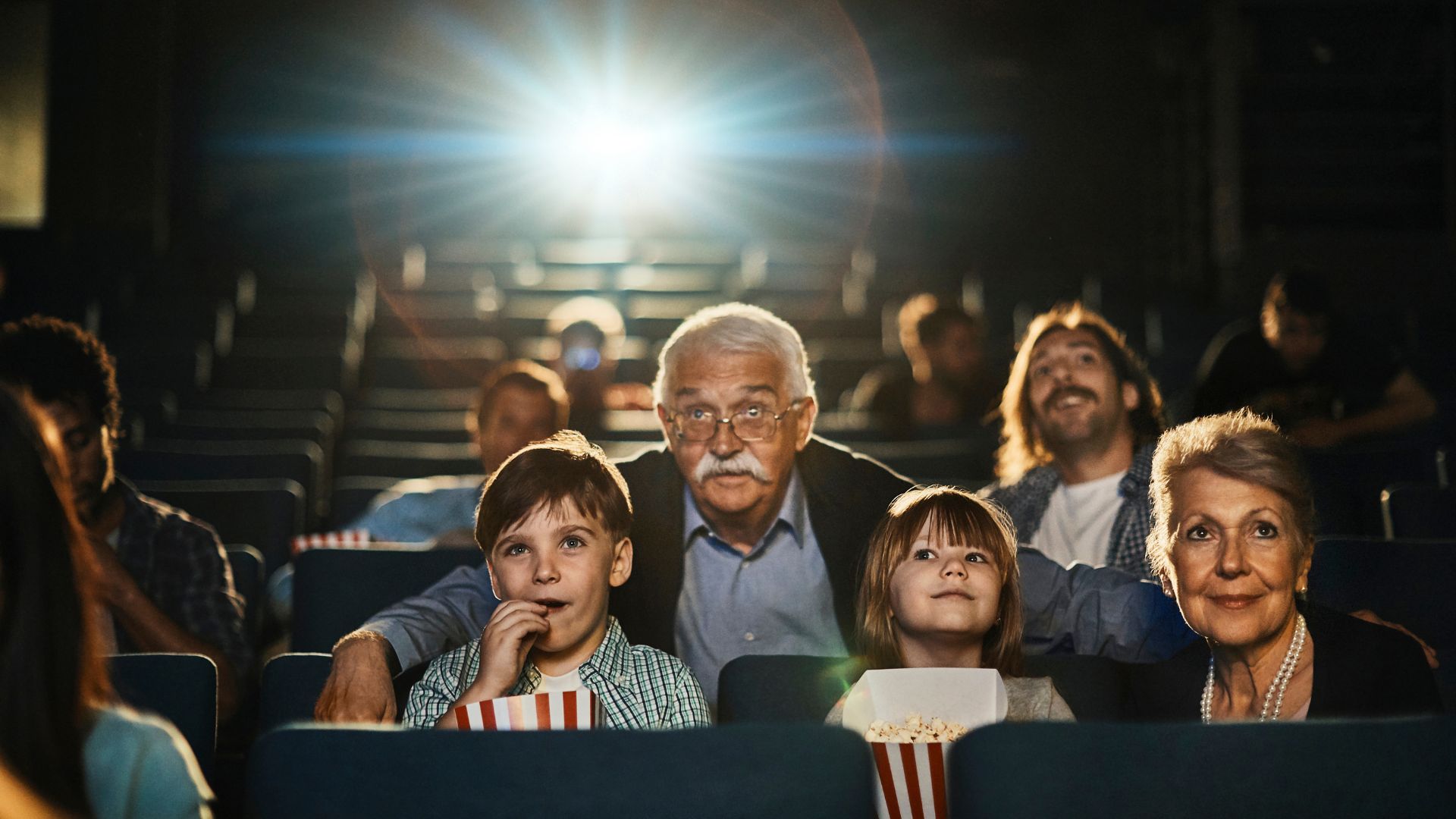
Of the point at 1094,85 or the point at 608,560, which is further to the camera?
the point at 1094,85

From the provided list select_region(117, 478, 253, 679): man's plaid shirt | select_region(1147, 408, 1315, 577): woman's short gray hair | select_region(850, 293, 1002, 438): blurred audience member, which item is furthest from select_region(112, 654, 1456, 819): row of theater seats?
select_region(850, 293, 1002, 438): blurred audience member

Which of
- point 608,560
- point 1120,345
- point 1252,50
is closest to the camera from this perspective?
point 608,560

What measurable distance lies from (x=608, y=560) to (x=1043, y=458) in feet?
3.63

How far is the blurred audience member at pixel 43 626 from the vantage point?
979mm

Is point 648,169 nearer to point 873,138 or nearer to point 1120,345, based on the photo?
point 873,138

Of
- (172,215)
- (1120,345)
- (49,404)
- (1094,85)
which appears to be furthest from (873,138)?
(49,404)

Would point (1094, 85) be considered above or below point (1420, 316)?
above

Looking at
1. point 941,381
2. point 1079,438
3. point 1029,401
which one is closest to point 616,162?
point 941,381

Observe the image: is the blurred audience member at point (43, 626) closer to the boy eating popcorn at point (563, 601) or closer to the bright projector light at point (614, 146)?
the boy eating popcorn at point (563, 601)

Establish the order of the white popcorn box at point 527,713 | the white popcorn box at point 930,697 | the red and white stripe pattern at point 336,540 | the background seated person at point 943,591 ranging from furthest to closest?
the red and white stripe pattern at point 336,540 → the background seated person at point 943,591 → the white popcorn box at point 930,697 → the white popcorn box at point 527,713

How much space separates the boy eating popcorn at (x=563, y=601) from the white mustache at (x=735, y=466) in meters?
0.35

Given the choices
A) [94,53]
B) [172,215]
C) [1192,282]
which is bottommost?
[1192,282]

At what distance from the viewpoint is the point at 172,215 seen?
7.93 meters

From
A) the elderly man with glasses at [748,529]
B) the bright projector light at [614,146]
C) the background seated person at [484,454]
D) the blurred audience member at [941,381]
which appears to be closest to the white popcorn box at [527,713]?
the elderly man with glasses at [748,529]
